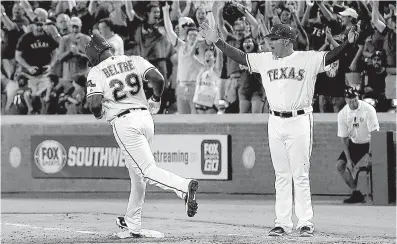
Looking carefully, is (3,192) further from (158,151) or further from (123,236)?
(123,236)

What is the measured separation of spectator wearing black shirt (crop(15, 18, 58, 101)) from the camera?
1817cm

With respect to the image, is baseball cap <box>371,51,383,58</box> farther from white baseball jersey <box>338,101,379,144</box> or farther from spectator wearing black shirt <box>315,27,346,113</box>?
white baseball jersey <box>338,101,379,144</box>

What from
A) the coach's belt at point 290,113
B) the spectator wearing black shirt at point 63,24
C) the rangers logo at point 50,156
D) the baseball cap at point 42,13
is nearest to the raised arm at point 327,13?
the spectator wearing black shirt at point 63,24

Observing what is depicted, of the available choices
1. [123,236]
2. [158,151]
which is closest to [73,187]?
[158,151]

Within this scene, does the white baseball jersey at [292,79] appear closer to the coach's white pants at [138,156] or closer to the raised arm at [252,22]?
the coach's white pants at [138,156]

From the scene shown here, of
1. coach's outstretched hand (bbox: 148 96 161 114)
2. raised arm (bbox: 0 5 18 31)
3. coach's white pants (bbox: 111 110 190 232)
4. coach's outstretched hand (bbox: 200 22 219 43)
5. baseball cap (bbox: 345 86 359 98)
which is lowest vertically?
coach's white pants (bbox: 111 110 190 232)

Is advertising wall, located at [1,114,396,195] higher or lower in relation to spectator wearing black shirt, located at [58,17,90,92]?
lower

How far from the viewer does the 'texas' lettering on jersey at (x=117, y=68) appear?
998 cm

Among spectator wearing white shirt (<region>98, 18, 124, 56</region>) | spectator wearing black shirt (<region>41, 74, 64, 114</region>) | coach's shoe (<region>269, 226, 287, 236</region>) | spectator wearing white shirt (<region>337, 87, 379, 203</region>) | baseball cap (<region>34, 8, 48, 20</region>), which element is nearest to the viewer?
coach's shoe (<region>269, 226, 287, 236</region>)

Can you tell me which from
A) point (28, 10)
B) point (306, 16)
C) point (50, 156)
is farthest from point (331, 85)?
point (28, 10)

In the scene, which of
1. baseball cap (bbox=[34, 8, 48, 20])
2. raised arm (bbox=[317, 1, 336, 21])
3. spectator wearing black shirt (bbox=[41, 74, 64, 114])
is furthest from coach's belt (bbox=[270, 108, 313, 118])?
baseball cap (bbox=[34, 8, 48, 20])

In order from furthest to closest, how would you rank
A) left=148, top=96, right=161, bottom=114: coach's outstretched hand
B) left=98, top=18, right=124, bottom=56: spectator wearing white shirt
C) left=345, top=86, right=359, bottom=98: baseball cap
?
1. left=98, top=18, right=124, bottom=56: spectator wearing white shirt
2. left=345, top=86, right=359, bottom=98: baseball cap
3. left=148, top=96, right=161, bottom=114: coach's outstretched hand

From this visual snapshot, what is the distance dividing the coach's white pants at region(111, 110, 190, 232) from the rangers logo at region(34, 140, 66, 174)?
7.68 metres

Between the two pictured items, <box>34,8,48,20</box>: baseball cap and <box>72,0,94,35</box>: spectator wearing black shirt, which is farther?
<box>34,8,48,20</box>: baseball cap
